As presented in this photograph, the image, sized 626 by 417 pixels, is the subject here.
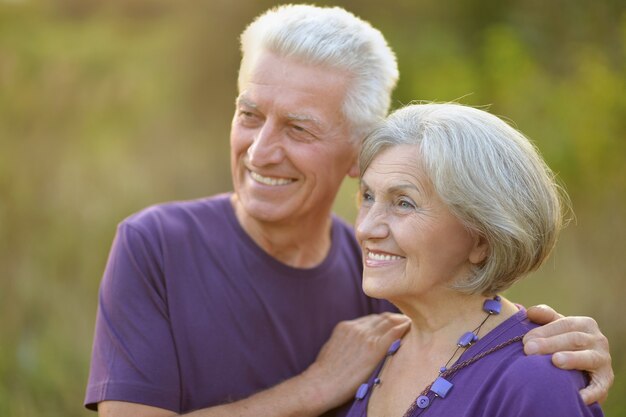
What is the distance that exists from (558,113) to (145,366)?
451 cm

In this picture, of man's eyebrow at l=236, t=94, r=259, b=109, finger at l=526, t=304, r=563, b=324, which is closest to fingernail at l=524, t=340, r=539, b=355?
finger at l=526, t=304, r=563, b=324

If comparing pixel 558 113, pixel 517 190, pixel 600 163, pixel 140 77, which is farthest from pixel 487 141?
pixel 140 77

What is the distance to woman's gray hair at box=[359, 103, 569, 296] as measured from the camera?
8.02ft

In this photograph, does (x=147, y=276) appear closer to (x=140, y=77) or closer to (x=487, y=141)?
(x=487, y=141)

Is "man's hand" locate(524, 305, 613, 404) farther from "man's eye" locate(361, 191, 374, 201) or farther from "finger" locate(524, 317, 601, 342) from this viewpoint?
"man's eye" locate(361, 191, 374, 201)

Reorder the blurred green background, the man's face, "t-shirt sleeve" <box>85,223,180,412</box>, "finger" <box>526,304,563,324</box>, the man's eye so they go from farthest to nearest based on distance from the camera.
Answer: the blurred green background
the man's face
"t-shirt sleeve" <box>85,223,180,412</box>
the man's eye
"finger" <box>526,304,563,324</box>

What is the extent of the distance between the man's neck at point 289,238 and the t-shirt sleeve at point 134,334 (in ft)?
1.31

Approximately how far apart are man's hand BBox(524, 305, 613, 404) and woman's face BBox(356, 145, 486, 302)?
0.28 metres

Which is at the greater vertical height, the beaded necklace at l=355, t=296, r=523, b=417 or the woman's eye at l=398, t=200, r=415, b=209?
the woman's eye at l=398, t=200, r=415, b=209

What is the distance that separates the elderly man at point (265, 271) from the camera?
2928 mm

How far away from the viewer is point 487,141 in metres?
2.48

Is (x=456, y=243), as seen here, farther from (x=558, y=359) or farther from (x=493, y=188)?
(x=558, y=359)

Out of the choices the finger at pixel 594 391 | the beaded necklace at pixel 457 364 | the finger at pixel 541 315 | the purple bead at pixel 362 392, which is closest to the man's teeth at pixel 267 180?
the purple bead at pixel 362 392

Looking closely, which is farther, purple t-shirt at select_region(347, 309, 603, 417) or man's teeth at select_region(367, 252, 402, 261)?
man's teeth at select_region(367, 252, 402, 261)
